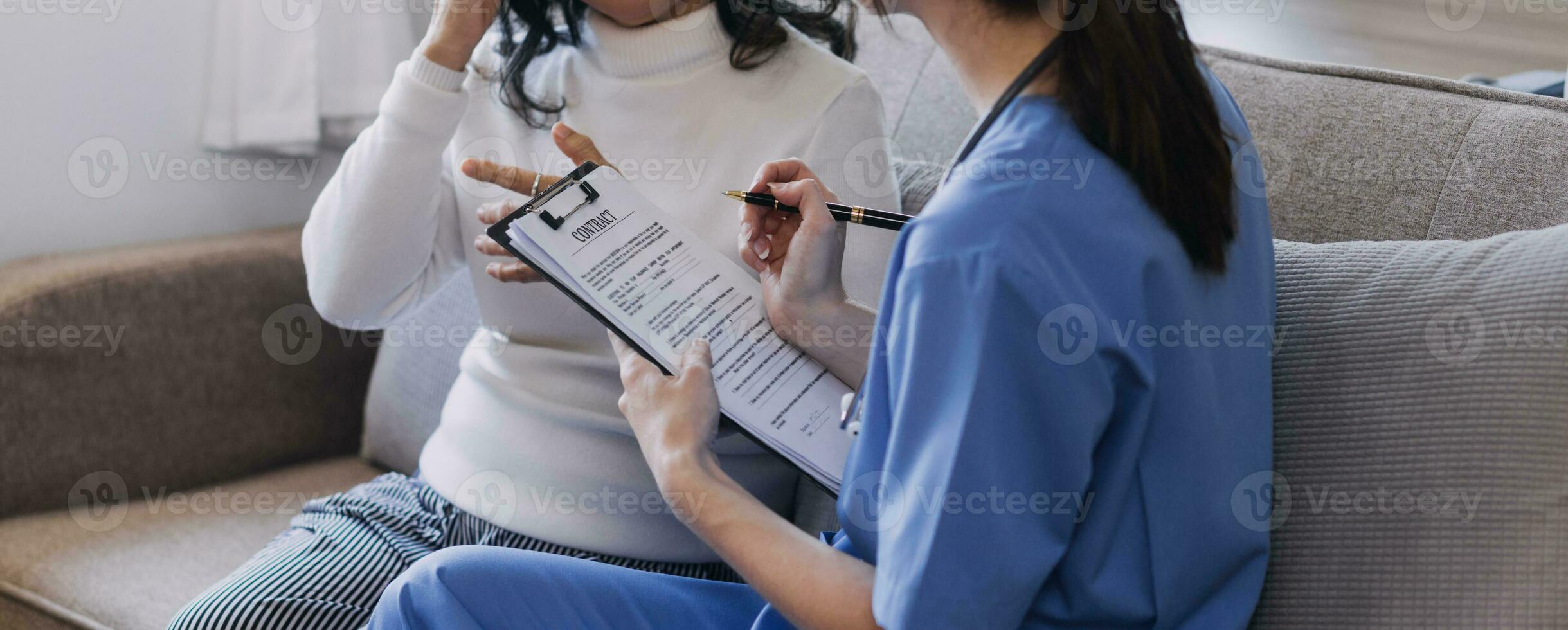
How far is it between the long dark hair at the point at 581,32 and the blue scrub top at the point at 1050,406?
0.53 metres

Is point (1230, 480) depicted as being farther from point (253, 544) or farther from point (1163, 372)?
point (253, 544)

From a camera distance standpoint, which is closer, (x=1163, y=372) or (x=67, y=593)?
(x=1163, y=372)

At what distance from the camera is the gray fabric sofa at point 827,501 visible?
0.66m

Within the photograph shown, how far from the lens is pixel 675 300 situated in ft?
2.94

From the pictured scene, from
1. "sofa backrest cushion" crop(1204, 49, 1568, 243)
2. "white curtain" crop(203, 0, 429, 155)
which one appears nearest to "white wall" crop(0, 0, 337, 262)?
"white curtain" crop(203, 0, 429, 155)

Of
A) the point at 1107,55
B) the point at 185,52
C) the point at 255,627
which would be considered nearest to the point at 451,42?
the point at 255,627

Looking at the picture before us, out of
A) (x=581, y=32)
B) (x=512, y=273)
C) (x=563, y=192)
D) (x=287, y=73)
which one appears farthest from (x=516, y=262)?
(x=287, y=73)

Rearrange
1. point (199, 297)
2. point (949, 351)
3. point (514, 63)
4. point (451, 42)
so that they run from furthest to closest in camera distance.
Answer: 1. point (199, 297)
2. point (514, 63)
3. point (451, 42)
4. point (949, 351)

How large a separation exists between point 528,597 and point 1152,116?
0.55 meters

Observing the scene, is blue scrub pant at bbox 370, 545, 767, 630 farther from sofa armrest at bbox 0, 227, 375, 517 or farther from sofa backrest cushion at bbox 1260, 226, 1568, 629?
sofa armrest at bbox 0, 227, 375, 517

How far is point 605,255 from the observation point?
89cm

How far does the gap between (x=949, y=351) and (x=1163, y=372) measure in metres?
0.13

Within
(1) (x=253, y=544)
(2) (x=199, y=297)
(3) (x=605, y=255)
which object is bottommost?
(1) (x=253, y=544)

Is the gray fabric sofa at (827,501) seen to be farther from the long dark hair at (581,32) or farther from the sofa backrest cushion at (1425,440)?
the long dark hair at (581,32)
